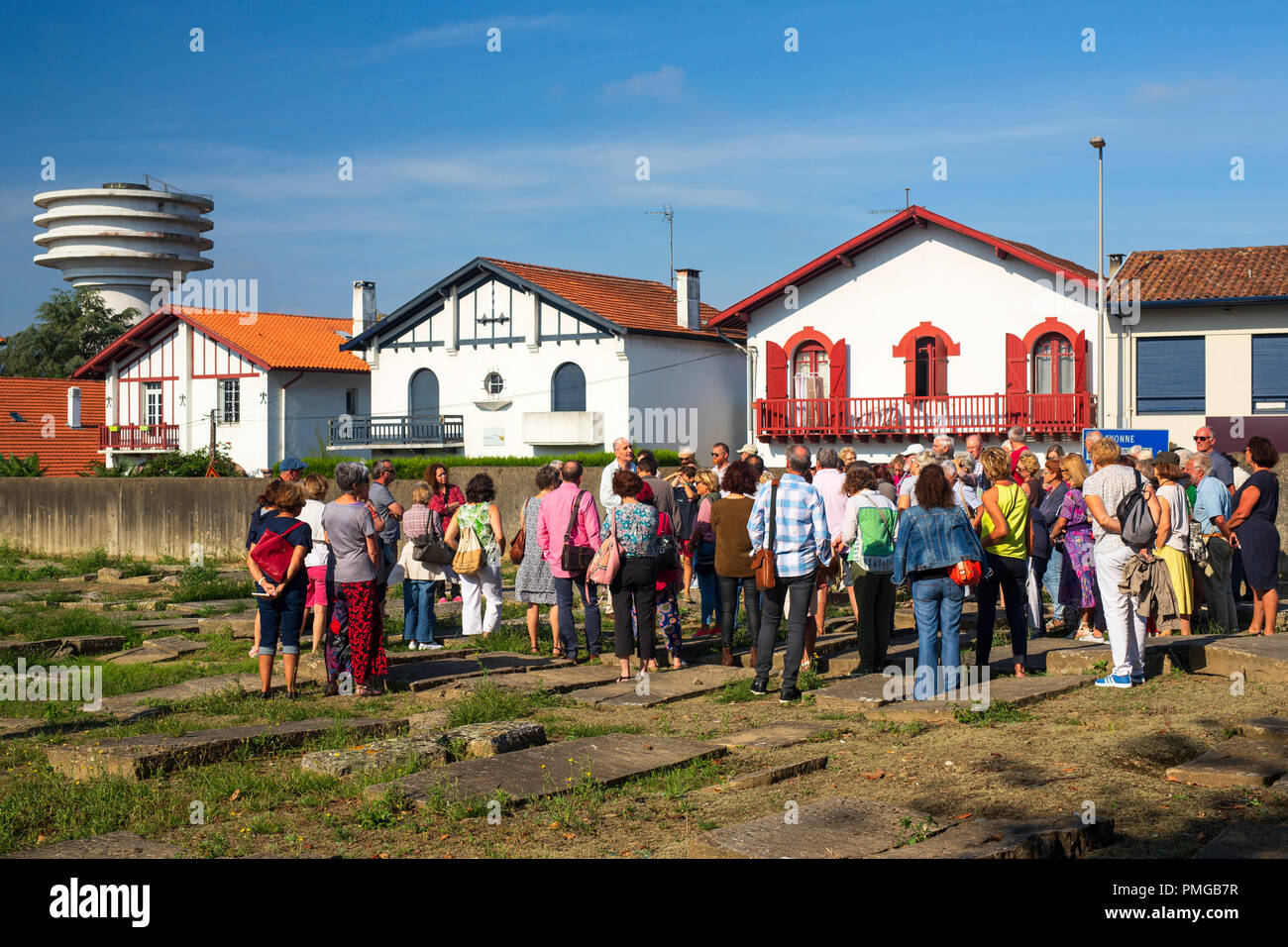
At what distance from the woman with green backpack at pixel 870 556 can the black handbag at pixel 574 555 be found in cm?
227

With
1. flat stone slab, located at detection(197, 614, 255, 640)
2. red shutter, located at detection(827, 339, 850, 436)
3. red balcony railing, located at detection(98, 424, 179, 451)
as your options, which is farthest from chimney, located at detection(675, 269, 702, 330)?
flat stone slab, located at detection(197, 614, 255, 640)

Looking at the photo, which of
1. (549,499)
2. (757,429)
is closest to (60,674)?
(549,499)

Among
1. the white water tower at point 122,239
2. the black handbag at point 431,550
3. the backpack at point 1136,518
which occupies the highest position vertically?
the white water tower at point 122,239

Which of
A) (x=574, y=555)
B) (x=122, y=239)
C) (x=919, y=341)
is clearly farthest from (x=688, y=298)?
(x=122, y=239)

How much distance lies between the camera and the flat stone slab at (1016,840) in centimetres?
538

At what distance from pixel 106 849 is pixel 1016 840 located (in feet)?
14.0

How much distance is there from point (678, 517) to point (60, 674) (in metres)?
6.12

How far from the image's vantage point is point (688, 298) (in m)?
40.1

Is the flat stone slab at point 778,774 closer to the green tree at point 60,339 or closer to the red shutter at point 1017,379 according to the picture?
the red shutter at point 1017,379

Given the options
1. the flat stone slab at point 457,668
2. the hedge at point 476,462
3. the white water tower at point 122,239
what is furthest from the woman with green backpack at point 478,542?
the white water tower at point 122,239

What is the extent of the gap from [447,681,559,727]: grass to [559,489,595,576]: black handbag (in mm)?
1467

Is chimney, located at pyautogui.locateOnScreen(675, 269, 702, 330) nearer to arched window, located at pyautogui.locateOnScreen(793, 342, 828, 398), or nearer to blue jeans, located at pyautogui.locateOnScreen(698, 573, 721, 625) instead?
arched window, located at pyautogui.locateOnScreen(793, 342, 828, 398)

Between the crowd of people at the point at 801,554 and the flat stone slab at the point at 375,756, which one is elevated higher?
the crowd of people at the point at 801,554
